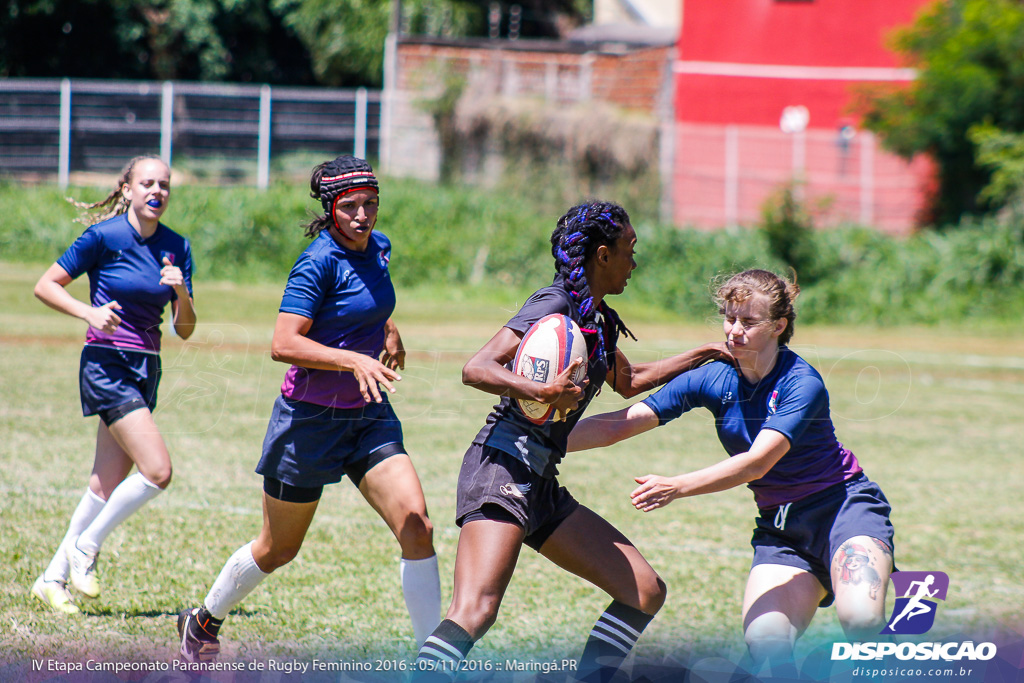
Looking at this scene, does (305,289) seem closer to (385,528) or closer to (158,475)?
(158,475)

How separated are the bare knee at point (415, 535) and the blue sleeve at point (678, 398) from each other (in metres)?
1.14

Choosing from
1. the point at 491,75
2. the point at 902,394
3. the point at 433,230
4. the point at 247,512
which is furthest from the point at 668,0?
the point at 247,512

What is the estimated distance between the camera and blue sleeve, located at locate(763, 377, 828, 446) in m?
4.28

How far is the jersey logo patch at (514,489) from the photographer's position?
3932 millimetres

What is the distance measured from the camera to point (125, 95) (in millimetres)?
23938

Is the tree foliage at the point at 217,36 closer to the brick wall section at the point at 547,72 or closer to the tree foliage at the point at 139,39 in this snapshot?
the tree foliage at the point at 139,39

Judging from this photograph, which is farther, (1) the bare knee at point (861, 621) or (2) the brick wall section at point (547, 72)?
(2) the brick wall section at point (547, 72)

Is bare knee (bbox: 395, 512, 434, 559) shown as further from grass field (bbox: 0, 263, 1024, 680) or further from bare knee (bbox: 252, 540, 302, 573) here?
grass field (bbox: 0, 263, 1024, 680)

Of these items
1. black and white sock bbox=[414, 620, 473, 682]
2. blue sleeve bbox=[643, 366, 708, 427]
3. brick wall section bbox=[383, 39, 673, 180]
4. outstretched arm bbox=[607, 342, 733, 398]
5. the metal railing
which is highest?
brick wall section bbox=[383, 39, 673, 180]

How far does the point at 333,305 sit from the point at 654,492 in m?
1.74

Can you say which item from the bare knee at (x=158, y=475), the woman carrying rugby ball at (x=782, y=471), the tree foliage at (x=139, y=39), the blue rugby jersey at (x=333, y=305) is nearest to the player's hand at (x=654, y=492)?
the woman carrying rugby ball at (x=782, y=471)

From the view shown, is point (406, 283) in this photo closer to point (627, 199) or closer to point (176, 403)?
point (627, 199)

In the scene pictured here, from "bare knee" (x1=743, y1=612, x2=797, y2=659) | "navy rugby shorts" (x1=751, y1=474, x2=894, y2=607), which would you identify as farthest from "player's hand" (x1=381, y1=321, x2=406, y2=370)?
"bare knee" (x1=743, y1=612, x2=797, y2=659)

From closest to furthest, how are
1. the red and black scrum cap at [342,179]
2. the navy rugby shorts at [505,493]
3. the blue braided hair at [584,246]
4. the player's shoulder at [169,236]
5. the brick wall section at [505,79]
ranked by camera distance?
the navy rugby shorts at [505,493] → the blue braided hair at [584,246] → the red and black scrum cap at [342,179] → the player's shoulder at [169,236] → the brick wall section at [505,79]
